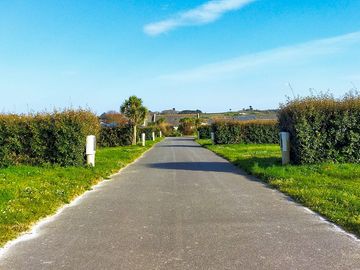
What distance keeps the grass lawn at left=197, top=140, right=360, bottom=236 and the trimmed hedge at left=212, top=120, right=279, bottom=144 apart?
80.8 ft

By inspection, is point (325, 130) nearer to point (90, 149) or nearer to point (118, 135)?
point (90, 149)

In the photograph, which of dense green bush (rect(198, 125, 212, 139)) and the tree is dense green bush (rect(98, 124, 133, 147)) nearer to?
the tree

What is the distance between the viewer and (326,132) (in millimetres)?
15602

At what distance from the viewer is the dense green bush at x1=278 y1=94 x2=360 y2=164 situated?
15.4 m

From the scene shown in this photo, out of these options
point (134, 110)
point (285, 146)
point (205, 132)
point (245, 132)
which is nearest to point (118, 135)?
point (134, 110)

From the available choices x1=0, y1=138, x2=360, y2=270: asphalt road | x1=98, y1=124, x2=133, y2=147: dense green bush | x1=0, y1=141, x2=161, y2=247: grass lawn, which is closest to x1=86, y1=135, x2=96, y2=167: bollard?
x1=0, y1=141, x2=161, y2=247: grass lawn

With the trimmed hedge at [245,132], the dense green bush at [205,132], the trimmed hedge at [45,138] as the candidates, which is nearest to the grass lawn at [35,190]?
the trimmed hedge at [45,138]

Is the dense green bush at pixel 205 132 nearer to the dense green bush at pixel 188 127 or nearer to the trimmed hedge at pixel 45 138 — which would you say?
the dense green bush at pixel 188 127

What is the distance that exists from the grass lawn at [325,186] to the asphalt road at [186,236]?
367 millimetres

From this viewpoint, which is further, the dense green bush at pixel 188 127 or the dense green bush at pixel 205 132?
the dense green bush at pixel 188 127

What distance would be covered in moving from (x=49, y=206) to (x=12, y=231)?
2.14 m

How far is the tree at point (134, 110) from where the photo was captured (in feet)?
152

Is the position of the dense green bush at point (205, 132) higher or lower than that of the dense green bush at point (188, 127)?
lower

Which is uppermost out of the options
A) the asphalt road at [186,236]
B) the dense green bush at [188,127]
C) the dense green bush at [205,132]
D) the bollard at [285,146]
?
the dense green bush at [188,127]
